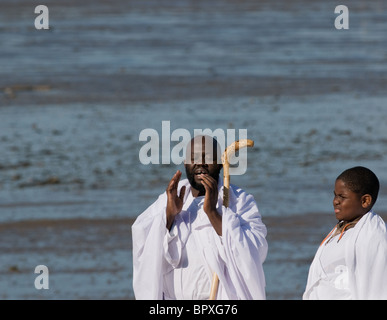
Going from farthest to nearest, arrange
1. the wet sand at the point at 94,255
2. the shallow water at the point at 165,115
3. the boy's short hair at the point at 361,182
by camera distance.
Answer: the shallow water at the point at 165,115 → the wet sand at the point at 94,255 → the boy's short hair at the point at 361,182

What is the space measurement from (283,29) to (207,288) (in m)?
23.2

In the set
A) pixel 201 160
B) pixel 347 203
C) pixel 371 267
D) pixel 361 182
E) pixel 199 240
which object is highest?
pixel 201 160

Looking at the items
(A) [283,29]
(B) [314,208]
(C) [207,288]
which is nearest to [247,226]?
(C) [207,288]

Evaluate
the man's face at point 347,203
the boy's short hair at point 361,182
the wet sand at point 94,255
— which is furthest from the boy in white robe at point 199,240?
the wet sand at point 94,255

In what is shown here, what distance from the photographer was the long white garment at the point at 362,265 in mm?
5727

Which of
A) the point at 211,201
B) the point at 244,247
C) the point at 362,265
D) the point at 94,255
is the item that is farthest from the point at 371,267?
the point at 94,255

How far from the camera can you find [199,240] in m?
6.38

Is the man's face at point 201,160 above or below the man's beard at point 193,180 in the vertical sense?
above

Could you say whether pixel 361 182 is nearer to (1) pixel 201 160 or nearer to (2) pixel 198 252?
(1) pixel 201 160

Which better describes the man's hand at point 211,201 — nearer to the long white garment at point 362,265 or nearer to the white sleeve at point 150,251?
the white sleeve at point 150,251

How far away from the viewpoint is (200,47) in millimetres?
25719

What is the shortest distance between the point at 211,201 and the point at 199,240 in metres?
0.31

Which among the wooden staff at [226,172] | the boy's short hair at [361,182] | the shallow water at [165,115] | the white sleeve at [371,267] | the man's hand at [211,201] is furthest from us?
the shallow water at [165,115]

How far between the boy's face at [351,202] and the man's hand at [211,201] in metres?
0.69
